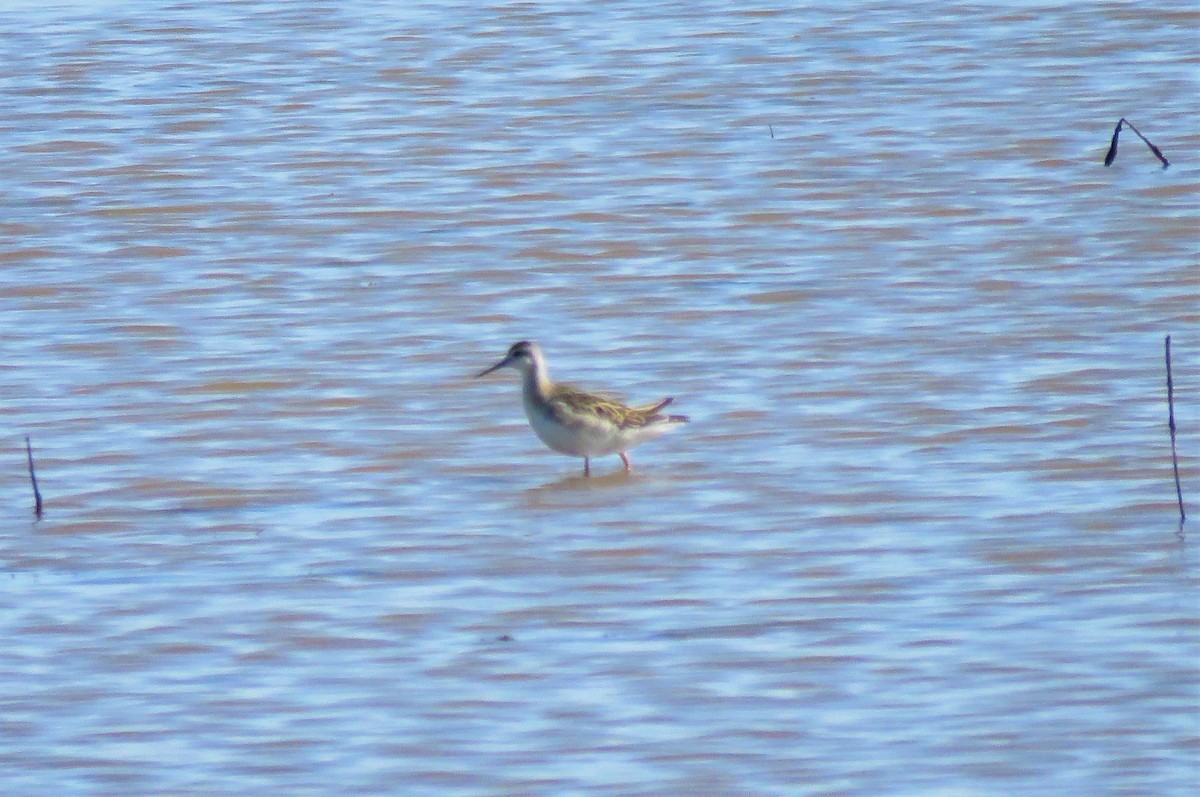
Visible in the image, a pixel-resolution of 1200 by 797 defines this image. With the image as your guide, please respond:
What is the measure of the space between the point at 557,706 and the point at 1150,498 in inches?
101

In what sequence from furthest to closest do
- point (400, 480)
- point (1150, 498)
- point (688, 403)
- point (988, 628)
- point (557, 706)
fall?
point (688, 403)
point (400, 480)
point (1150, 498)
point (988, 628)
point (557, 706)

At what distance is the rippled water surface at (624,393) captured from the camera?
21.9 ft

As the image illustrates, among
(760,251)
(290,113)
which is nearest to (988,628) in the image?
(760,251)

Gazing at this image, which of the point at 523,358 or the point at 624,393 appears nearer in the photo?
the point at 523,358

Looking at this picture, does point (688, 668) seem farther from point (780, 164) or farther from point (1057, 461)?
point (780, 164)

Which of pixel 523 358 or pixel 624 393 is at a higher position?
pixel 523 358

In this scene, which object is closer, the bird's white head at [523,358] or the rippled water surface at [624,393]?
the rippled water surface at [624,393]

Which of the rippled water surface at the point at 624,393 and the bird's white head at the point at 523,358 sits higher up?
the bird's white head at the point at 523,358

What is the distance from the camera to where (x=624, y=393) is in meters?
10.1

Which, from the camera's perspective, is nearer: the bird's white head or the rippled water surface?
the rippled water surface

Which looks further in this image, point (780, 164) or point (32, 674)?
point (780, 164)

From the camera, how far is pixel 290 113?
1598cm

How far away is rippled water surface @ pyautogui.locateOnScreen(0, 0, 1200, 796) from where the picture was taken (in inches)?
263

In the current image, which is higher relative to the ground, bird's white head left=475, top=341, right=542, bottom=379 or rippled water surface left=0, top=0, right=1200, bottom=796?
bird's white head left=475, top=341, right=542, bottom=379
